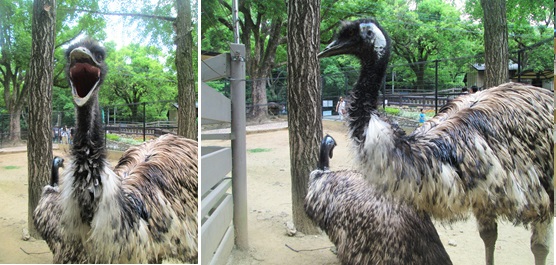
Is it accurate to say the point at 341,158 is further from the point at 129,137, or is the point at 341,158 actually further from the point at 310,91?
the point at 129,137

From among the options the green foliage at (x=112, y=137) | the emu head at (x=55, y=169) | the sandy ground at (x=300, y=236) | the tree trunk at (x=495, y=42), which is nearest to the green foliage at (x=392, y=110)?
the sandy ground at (x=300, y=236)

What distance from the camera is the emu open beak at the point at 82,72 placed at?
1810 millimetres

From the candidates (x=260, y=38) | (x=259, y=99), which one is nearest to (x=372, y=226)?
(x=259, y=99)

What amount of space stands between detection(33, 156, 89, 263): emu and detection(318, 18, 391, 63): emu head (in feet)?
4.52

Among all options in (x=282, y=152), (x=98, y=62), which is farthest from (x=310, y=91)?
(x=282, y=152)

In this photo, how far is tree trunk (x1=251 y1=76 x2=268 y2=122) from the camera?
512 cm

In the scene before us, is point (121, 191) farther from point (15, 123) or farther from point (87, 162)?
point (15, 123)

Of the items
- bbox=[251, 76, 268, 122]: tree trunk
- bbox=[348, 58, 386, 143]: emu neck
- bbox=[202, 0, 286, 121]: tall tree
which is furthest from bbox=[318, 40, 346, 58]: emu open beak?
bbox=[251, 76, 268, 122]: tree trunk

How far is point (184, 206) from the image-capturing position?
2.23 meters

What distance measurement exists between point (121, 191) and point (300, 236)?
1523 millimetres

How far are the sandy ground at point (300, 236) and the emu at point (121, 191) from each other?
76 cm

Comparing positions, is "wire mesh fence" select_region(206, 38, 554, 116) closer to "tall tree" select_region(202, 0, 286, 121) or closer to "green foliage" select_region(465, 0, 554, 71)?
"green foliage" select_region(465, 0, 554, 71)

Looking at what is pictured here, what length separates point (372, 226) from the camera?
2092mm

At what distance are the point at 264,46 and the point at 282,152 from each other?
2.33 metres
